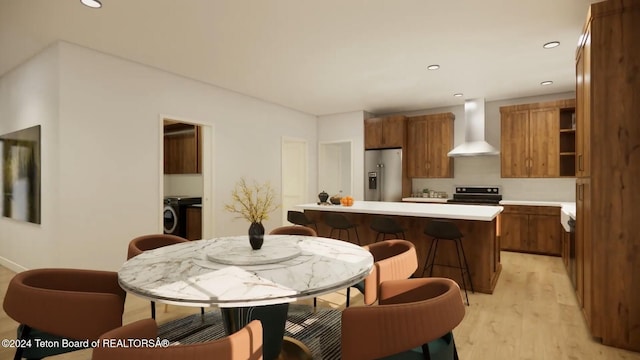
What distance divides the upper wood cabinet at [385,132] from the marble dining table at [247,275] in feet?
14.6

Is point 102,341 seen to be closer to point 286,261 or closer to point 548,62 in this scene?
point 286,261

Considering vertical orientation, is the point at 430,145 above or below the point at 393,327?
above

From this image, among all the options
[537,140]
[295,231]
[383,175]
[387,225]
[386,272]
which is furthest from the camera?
[383,175]

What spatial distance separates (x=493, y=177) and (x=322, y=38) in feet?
14.3

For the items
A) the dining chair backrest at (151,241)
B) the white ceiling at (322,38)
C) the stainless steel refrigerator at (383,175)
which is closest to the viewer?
the dining chair backrest at (151,241)

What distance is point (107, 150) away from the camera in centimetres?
368

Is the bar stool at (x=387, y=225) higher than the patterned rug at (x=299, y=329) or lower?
higher

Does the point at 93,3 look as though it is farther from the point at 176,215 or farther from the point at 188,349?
the point at 176,215

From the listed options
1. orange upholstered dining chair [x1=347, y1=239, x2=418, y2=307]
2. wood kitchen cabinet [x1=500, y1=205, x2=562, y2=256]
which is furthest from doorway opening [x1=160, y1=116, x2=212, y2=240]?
wood kitchen cabinet [x1=500, y1=205, x2=562, y2=256]

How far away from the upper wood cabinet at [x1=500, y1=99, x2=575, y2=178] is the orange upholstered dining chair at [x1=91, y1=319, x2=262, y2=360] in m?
5.61

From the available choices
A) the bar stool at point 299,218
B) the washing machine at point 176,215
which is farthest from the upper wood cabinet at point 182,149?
the bar stool at point 299,218

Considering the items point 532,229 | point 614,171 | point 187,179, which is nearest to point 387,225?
point 614,171

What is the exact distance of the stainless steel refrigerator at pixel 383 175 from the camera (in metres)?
6.37

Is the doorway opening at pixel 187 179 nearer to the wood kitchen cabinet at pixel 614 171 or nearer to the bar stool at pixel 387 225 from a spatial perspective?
the bar stool at pixel 387 225
